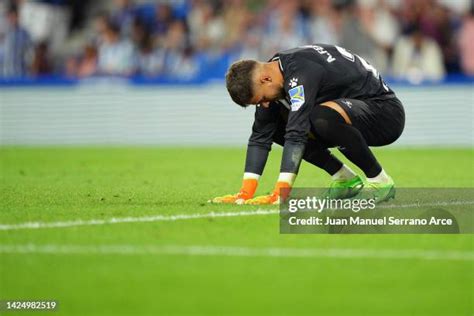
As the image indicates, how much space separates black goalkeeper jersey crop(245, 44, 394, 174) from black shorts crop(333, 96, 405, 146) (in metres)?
0.10

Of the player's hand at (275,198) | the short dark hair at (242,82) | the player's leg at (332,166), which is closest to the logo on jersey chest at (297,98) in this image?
the short dark hair at (242,82)

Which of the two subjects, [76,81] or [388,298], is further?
[76,81]

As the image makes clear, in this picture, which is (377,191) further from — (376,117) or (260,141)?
(260,141)

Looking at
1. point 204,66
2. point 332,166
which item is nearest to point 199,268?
point 332,166

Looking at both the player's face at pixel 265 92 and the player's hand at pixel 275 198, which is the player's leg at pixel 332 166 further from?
the player's face at pixel 265 92

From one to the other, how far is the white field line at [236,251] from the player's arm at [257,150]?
2506mm

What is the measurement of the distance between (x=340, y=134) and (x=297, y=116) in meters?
0.48

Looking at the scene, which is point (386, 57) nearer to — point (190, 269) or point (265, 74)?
point (265, 74)

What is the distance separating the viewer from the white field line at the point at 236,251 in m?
6.55

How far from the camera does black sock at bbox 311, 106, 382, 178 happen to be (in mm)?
8578

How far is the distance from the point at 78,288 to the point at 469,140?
15442 mm

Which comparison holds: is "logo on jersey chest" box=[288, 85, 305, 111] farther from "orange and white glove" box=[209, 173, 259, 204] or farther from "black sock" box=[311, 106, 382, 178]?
"orange and white glove" box=[209, 173, 259, 204]

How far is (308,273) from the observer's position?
6.06 m

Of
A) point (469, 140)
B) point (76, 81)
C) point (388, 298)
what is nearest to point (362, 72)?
point (388, 298)
